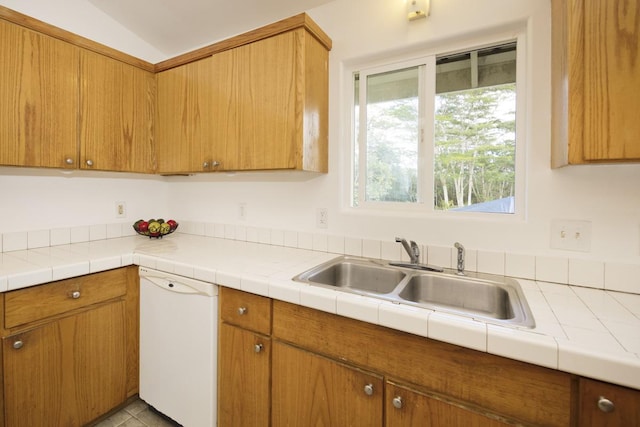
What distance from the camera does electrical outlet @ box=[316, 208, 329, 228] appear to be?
176 cm

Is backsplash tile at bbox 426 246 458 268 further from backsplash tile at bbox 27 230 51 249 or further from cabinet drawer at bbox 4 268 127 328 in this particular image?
backsplash tile at bbox 27 230 51 249

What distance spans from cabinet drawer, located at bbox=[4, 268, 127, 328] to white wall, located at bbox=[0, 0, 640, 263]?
68 cm

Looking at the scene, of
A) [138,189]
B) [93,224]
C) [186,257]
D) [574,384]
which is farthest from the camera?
[138,189]

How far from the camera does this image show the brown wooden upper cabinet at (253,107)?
1.49 metres

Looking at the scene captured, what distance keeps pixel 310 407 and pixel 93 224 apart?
Result: 6.16 ft

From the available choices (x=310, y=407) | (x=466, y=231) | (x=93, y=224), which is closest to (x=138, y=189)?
(x=93, y=224)

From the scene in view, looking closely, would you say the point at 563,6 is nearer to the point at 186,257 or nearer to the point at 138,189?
the point at 186,257

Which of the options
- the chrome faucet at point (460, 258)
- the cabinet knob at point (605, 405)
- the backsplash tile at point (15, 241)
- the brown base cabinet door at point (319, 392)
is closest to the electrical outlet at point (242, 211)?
the brown base cabinet door at point (319, 392)

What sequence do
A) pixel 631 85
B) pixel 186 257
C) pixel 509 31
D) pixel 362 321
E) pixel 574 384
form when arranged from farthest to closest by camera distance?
1. pixel 186 257
2. pixel 509 31
3. pixel 362 321
4. pixel 631 85
5. pixel 574 384

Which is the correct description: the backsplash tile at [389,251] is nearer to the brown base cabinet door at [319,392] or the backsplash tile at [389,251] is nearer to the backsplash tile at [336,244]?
the backsplash tile at [336,244]

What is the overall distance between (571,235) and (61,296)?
7.44 feet

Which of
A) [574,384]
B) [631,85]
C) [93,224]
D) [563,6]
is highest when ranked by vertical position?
[563,6]

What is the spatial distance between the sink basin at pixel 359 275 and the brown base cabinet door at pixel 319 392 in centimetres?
36

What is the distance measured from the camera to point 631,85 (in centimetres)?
89
